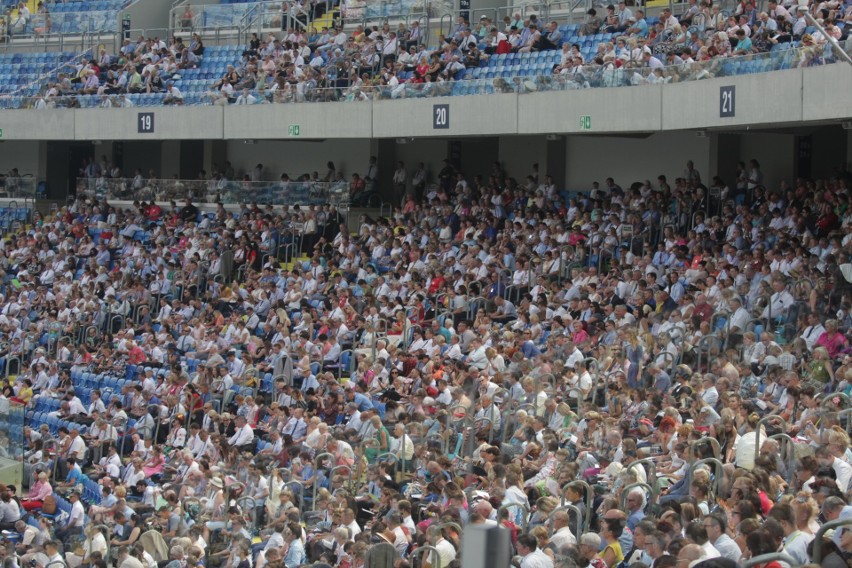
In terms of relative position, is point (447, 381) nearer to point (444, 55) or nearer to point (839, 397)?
point (839, 397)

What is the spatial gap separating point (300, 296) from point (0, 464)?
570 cm

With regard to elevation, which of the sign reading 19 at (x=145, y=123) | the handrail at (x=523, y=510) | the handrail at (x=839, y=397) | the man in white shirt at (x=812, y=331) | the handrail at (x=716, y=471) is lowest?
the handrail at (x=523, y=510)

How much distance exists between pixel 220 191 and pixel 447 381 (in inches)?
501

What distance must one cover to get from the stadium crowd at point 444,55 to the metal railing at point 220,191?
1.72 metres

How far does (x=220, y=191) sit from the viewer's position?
28.0 meters

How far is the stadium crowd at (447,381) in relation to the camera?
10570mm

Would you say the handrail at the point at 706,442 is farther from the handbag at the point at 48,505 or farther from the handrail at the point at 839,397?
the handbag at the point at 48,505

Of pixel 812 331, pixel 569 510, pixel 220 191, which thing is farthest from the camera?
pixel 220 191

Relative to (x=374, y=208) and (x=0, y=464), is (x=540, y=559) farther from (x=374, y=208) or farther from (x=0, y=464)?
(x=374, y=208)

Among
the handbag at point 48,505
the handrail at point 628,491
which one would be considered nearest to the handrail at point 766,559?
the handrail at point 628,491

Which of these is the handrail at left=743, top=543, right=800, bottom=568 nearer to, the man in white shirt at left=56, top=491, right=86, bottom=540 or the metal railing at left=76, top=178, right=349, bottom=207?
the man in white shirt at left=56, top=491, right=86, bottom=540

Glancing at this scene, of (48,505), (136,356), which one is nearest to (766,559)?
(48,505)

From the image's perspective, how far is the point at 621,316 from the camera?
17.2 meters

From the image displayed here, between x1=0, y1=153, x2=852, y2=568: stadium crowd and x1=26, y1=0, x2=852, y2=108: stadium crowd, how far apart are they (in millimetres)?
2053
